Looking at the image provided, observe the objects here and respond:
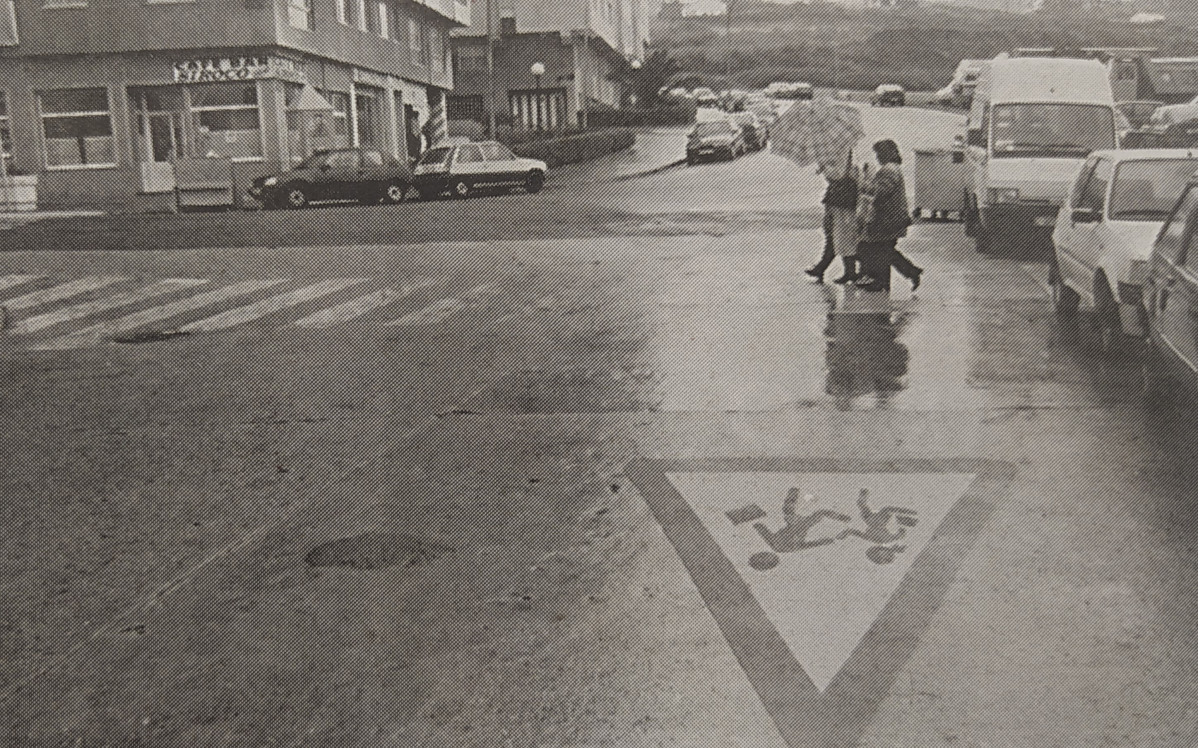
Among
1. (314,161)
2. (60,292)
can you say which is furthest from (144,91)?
(60,292)

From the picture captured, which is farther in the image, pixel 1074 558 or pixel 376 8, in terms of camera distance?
pixel 376 8

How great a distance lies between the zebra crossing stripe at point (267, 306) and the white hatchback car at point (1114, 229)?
28.5 ft

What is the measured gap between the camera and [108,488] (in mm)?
8148

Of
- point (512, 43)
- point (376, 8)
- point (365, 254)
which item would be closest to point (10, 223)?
point (365, 254)

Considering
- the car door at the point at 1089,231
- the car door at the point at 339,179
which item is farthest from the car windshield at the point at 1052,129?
the car door at the point at 339,179

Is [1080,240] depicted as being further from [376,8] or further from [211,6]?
[376,8]

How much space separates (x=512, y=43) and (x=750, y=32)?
325 ft

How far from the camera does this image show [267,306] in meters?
16.0

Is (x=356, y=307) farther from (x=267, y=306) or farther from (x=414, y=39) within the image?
(x=414, y=39)

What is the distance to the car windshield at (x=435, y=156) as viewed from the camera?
34062 millimetres

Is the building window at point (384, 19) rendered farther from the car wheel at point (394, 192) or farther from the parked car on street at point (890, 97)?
the parked car on street at point (890, 97)

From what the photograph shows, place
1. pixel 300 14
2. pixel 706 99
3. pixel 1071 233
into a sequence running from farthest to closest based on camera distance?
pixel 706 99, pixel 300 14, pixel 1071 233

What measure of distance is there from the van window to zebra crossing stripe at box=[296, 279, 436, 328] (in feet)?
28.2

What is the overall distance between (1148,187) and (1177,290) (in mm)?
4036
